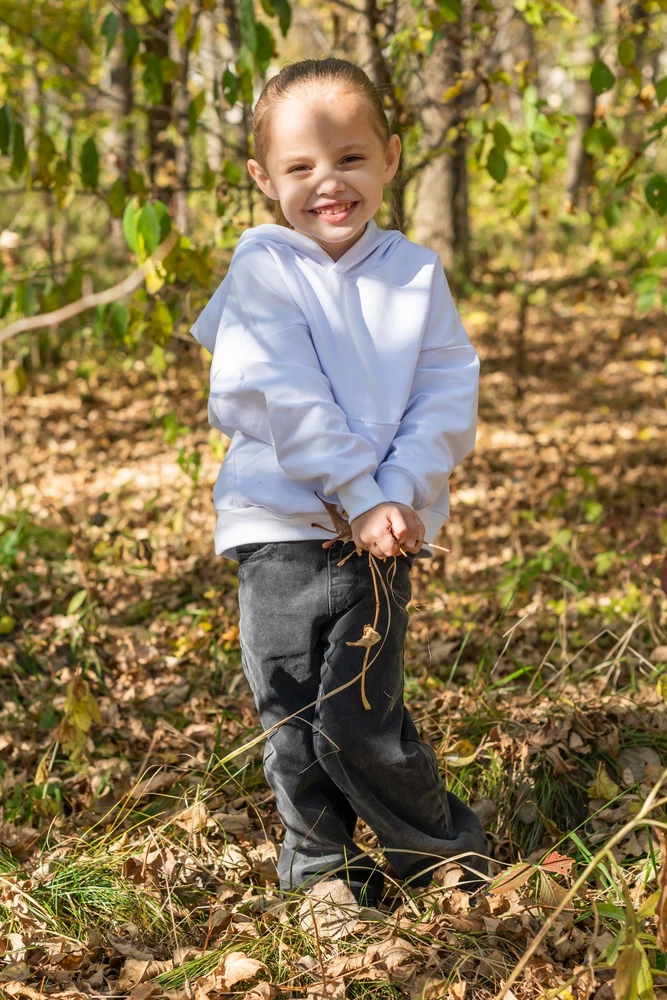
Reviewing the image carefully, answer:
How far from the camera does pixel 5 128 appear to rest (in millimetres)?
3525

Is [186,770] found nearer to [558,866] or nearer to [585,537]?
[558,866]

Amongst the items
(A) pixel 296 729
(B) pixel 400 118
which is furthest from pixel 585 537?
(A) pixel 296 729

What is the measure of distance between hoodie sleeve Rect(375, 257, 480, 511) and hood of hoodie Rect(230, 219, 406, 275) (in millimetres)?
151

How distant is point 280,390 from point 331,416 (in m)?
0.12

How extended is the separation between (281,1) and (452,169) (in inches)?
194

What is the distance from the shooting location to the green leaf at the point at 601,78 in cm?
346

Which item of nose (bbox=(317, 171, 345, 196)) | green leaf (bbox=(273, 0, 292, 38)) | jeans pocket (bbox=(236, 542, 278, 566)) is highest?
green leaf (bbox=(273, 0, 292, 38))

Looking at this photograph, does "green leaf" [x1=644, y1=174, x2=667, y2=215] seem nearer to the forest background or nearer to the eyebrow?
the forest background

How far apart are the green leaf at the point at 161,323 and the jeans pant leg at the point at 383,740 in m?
1.88

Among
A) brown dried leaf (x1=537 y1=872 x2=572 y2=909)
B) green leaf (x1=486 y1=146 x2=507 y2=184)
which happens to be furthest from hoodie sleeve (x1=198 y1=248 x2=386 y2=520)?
green leaf (x1=486 y1=146 x2=507 y2=184)

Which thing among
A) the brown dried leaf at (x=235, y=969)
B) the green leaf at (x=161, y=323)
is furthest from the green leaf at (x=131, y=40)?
the brown dried leaf at (x=235, y=969)

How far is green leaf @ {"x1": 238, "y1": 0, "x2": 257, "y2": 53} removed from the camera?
3.18 m

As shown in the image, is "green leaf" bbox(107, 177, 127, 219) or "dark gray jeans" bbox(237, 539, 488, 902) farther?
"green leaf" bbox(107, 177, 127, 219)

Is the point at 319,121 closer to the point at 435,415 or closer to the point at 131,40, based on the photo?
the point at 435,415
